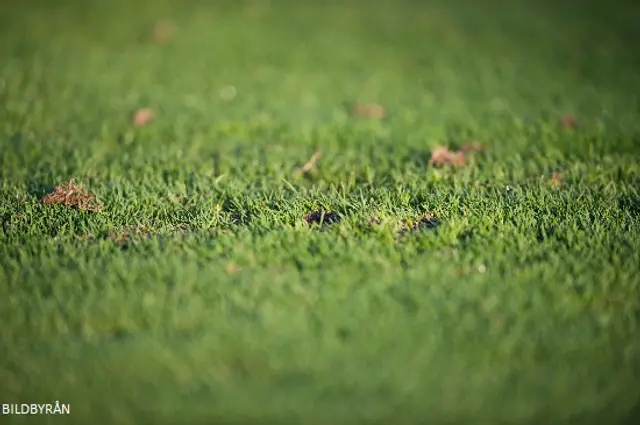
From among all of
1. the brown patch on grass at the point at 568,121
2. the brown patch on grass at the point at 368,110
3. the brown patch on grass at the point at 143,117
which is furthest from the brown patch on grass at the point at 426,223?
the brown patch on grass at the point at 143,117

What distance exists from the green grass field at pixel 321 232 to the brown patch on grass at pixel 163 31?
55 mm

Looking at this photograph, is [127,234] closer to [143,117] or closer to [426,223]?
[426,223]

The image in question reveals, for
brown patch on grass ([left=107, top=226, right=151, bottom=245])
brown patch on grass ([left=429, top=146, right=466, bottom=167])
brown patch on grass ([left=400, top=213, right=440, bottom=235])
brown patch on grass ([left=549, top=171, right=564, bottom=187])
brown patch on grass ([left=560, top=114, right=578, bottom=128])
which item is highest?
brown patch on grass ([left=560, top=114, right=578, bottom=128])

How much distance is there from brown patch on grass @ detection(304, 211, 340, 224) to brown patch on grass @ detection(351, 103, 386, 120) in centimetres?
263

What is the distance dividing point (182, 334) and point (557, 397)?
181 centimetres

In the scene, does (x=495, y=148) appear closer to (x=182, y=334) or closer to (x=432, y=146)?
(x=432, y=146)

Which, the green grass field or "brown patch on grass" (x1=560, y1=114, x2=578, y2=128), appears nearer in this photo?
the green grass field

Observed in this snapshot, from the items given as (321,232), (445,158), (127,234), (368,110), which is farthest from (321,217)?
(368,110)

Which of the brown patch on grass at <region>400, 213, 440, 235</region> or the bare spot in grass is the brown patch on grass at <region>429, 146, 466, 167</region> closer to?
the bare spot in grass

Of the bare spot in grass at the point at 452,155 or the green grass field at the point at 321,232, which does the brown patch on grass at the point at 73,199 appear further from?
the bare spot in grass at the point at 452,155

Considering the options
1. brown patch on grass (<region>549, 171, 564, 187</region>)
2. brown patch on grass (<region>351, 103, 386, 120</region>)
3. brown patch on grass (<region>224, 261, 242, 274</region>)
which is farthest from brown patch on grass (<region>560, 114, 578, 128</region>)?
brown patch on grass (<region>224, 261, 242, 274</region>)

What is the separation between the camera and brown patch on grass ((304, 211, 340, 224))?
5096 mm

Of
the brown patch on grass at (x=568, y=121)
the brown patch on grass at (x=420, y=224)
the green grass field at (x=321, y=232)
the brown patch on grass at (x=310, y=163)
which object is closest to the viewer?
the green grass field at (x=321, y=232)

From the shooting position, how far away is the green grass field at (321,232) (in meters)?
→ 3.45
